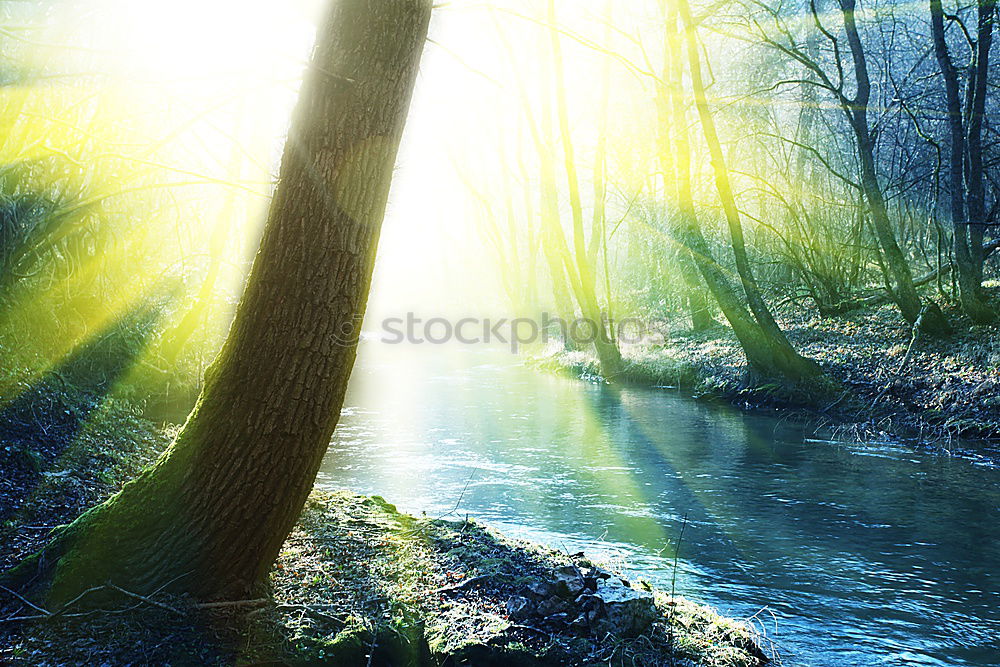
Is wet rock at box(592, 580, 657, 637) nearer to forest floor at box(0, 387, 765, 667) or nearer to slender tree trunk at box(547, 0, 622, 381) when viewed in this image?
forest floor at box(0, 387, 765, 667)

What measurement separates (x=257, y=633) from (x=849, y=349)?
1499cm

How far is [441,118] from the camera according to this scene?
31.9 m

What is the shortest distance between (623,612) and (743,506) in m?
4.55

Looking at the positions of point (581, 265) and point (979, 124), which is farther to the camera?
point (581, 265)

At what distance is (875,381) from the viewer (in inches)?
543

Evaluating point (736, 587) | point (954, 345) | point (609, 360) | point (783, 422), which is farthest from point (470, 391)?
point (736, 587)

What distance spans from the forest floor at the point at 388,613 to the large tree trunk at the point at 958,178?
1134 centimetres

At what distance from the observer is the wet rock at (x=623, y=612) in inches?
169

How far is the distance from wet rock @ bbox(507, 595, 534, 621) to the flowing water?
1778 millimetres

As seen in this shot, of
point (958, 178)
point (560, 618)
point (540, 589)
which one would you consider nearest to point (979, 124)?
point (958, 178)

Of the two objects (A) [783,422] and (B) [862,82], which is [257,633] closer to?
(A) [783,422]

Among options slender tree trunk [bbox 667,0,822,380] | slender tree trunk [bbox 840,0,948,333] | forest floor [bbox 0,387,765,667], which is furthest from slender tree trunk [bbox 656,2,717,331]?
forest floor [bbox 0,387,765,667]
